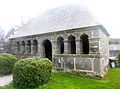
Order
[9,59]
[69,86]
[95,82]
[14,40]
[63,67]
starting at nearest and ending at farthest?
[69,86] < [95,82] < [63,67] < [9,59] < [14,40]

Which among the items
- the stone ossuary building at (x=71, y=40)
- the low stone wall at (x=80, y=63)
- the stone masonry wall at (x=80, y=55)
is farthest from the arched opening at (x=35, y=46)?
the low stone wall at (x=80, y=63)

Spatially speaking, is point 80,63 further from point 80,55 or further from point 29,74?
point 29,74

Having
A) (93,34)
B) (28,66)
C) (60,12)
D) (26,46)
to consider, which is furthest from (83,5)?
(28,66)

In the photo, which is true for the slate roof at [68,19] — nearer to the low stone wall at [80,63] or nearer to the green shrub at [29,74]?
the low stone wall at [80,63]

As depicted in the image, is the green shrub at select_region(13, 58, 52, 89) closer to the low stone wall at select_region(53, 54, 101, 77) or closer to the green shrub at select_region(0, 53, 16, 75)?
the low stone wall at select_region(53, 54, 101, 77)

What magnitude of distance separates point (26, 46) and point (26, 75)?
927cm

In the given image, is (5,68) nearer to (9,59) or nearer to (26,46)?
(9,59)

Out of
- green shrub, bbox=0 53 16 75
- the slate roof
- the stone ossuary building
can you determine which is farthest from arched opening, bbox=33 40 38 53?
green shrub, bbox=0 53 16 75

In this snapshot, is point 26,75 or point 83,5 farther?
point 83,5

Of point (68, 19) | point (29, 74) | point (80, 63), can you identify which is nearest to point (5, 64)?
point (29, 74)

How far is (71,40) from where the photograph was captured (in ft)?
48.8

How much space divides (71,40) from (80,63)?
268cm

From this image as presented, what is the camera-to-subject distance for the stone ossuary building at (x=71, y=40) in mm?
12453

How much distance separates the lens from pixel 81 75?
1293 centimetres
